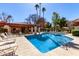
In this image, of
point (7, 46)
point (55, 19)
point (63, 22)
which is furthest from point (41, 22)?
point (7, 46)

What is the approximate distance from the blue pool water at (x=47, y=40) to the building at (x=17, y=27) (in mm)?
219

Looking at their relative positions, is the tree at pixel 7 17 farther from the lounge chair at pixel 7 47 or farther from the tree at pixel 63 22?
the tree at pixel 63 22

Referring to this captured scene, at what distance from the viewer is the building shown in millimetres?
5656

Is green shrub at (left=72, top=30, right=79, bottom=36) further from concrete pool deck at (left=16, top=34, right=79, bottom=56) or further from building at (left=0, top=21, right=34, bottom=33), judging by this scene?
building at (left=0, top=21, right=34, bottom=33)

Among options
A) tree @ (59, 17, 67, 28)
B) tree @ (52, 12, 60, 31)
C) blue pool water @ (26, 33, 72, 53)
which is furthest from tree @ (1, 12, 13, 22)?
tree @ (59, 17, 67, 28)

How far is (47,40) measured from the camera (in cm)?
584

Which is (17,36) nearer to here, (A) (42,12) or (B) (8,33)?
(B) (8,33)

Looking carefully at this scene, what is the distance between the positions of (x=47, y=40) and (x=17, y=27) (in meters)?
0.95

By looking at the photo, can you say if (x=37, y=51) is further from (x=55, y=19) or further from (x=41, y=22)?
(x=55, y=19)

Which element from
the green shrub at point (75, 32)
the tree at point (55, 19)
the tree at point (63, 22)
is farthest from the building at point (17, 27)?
the green shrub at point (75, 32)

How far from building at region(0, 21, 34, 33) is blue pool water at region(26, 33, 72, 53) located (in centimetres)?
22

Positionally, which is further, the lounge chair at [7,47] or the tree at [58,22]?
the tree at [58,22]

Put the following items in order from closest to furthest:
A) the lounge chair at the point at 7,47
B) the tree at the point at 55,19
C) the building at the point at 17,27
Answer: the lounge chair at the point at 7,47
the tree at the point at 55,19
the building at the point at 17,27

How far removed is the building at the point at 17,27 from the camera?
5656mm
